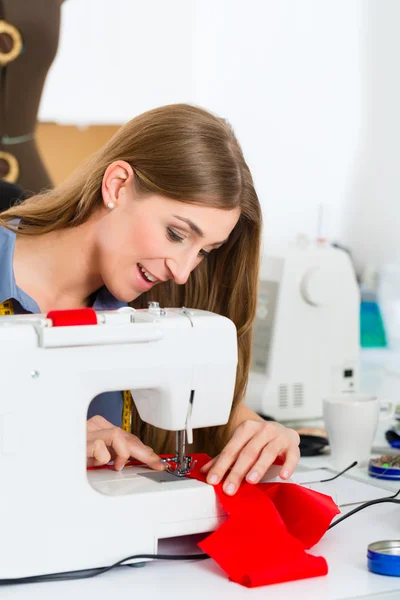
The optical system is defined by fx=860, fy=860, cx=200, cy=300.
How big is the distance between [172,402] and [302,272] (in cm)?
98

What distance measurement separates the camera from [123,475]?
3.67 feet

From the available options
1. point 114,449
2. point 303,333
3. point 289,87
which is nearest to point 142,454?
point 114,449

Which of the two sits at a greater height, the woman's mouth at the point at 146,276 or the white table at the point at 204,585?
the woman's mouth at the point at 146,276

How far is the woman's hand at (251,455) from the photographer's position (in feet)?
3.67

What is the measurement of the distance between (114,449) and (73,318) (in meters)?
0.23

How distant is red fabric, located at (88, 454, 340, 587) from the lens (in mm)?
980

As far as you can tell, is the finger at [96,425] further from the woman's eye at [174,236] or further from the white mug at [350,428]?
the white mug at [350,428]

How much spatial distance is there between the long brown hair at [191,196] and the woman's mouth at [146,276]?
0.40 ft

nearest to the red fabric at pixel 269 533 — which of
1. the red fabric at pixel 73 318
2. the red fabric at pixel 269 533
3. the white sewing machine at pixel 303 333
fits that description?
the red fabric at pixel 269 533

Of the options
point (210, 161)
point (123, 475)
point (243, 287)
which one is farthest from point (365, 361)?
point (123, 475)

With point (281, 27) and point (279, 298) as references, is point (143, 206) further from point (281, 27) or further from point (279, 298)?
point (281, 27)

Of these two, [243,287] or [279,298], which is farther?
[279,298]

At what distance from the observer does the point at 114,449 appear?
45.2 inches

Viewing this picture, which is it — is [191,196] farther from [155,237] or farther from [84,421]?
[84,421]
